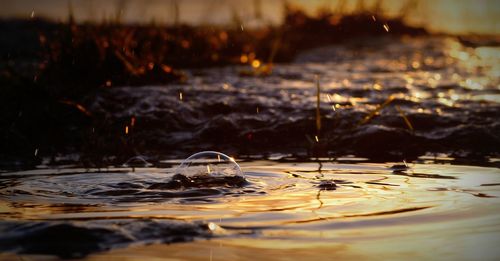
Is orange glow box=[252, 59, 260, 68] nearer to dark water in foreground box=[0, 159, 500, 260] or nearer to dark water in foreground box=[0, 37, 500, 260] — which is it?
dark water in foreground box=[0, 37, 500, 260]

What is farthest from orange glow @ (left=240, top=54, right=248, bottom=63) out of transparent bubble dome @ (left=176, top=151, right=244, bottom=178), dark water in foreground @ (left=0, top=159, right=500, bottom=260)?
transparent bubble dome @ (left=176, top=151, right=244, bottom=178)

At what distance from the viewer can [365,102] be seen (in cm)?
624

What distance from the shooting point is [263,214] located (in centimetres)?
292

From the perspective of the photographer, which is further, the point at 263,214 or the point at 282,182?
the point at 282,182

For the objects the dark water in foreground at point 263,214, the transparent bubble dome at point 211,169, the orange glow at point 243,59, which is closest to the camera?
the dark water in foreground at point 263,214

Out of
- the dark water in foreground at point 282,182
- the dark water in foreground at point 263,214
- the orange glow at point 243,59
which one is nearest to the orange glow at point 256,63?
the orange glow at point 243,59

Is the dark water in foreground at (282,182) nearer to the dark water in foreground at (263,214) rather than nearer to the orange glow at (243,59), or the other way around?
the dark water in foreground at (263,214)

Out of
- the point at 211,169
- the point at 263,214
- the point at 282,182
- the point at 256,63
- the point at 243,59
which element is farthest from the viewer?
the point at 243,59

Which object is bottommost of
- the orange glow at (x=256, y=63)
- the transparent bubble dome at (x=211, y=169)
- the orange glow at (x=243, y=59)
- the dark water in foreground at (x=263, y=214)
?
the dark water in foreground at (x=263, y=214)

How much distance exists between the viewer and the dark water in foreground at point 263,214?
2424mm

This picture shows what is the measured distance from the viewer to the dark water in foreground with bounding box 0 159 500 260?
2.42m

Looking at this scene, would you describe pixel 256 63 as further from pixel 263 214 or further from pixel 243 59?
pixel 263 214

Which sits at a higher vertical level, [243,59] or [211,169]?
[243,59]

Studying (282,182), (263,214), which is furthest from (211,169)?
(263,214)
